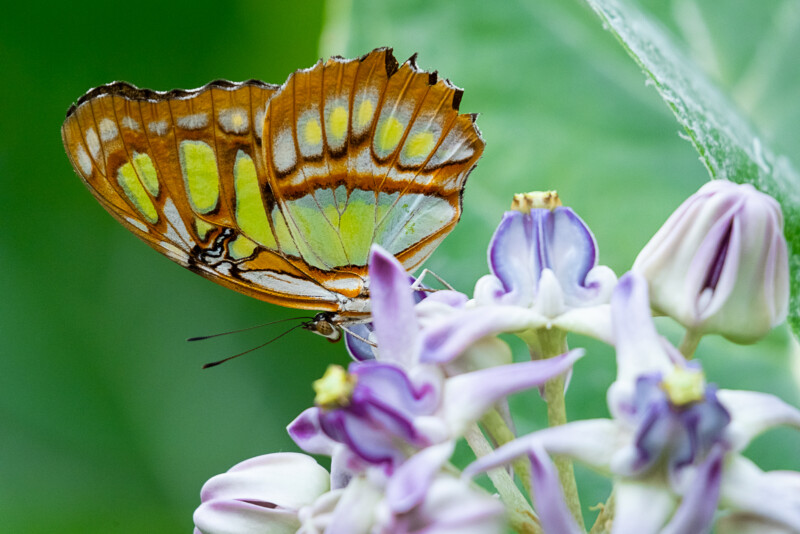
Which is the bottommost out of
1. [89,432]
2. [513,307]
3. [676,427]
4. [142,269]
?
[676,427]

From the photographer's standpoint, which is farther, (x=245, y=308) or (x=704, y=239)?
(x=245, y=308)

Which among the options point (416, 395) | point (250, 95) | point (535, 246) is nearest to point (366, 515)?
point (416, 395)

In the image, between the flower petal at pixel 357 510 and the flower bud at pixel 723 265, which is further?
the flower bud at pixel 723 265

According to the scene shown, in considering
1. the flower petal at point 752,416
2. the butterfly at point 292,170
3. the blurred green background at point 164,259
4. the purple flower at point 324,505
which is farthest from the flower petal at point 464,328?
the blurred green background at point 164,259

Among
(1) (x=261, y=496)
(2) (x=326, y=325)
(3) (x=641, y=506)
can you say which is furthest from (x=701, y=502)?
(2) (x=326, y=325)

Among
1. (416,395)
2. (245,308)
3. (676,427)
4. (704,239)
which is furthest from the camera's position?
(245,308)

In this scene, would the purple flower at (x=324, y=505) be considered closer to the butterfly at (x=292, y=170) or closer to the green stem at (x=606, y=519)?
the green stem at (x=606, y=519)

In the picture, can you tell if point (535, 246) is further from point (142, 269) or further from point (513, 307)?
point (142, 269)

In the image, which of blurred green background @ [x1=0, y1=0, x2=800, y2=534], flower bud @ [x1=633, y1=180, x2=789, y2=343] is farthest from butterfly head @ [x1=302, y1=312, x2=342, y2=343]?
flower bud @ [x1=633, y1=180, x2=789, y2=343]
